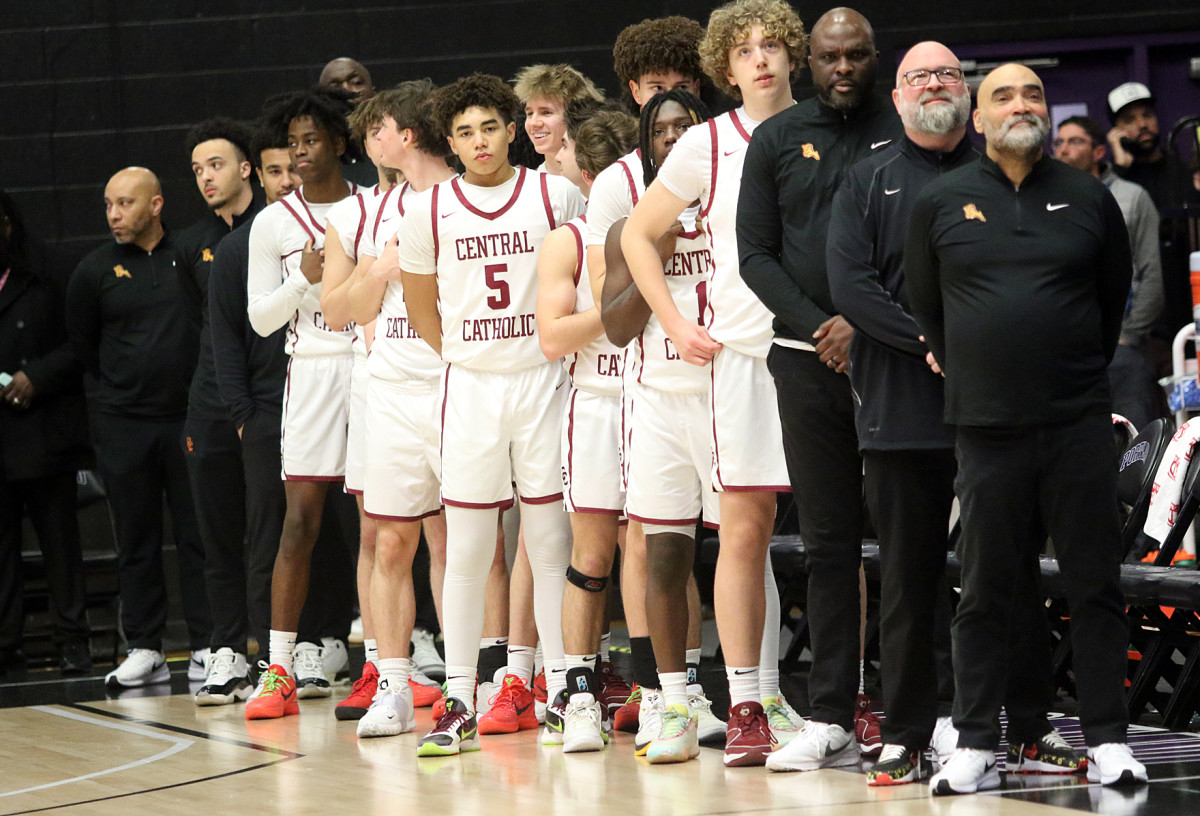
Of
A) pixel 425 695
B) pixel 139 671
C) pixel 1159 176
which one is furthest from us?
pixel 1159 176

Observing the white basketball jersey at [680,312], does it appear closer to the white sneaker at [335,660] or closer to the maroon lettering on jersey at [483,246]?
the maroon lettering on jersey at [483,246]

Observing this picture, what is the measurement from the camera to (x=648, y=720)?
4.35 meters

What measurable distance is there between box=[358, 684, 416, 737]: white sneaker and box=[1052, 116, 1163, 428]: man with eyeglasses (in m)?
3.52

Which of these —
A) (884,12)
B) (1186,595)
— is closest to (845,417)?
(1186,595)

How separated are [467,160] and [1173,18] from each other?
4704 millimetres

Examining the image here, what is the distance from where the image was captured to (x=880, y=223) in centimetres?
388

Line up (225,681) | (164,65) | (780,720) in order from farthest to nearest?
(164,65), (225,681), (780,720)

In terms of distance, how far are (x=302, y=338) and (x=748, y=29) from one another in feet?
6.96

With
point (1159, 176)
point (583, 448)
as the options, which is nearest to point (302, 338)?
point (583, 448)

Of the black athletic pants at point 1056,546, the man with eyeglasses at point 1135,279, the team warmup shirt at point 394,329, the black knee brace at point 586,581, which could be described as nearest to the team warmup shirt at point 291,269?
the team warmup shirt at point 394,329

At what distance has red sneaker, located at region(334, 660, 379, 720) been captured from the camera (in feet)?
17.3

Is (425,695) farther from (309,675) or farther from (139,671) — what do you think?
(139,671)

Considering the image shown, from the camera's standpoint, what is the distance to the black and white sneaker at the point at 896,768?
3.76m

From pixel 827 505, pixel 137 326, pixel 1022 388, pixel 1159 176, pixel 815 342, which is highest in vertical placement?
pixel 1159 176
